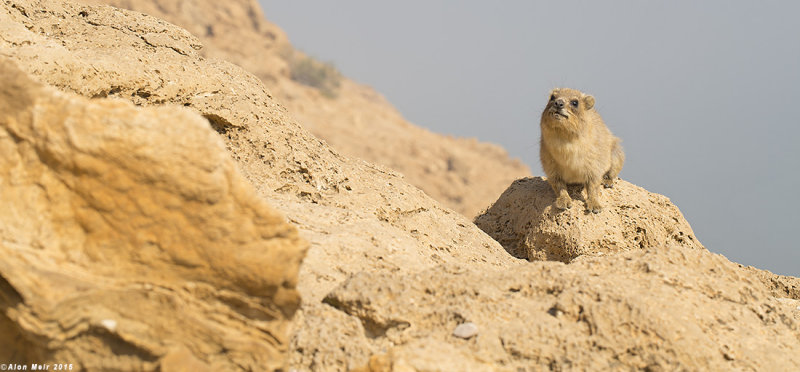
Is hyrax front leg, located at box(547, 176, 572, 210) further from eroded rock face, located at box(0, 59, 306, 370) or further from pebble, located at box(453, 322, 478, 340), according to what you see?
eroded rock face, located at box(0, 59, 306, 370)

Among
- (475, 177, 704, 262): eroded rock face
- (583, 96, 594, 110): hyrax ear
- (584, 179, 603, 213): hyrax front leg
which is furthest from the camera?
(583, 96, 594, 110): hyrax ear

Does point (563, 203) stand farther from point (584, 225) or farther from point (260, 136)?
point (260, 136)

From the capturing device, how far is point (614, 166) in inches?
314

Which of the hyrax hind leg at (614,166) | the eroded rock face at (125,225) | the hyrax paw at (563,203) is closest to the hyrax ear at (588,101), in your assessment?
the hyrax hind leg at (614,166)

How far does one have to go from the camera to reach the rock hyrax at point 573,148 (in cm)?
742

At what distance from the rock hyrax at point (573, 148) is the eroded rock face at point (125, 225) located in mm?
5273

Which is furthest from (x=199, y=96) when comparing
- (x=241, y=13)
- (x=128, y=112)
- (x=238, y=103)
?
(x=241, y=13)

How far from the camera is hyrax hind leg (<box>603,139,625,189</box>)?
25.8 ft

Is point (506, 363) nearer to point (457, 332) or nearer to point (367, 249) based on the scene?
point (457, 332)

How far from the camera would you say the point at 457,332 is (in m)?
3.28

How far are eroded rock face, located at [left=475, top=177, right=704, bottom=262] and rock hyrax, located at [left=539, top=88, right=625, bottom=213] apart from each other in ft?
0.51

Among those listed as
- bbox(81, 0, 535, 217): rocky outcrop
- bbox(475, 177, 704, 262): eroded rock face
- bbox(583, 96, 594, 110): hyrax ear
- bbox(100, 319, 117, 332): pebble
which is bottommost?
bbox(100, 319, 117, 332): pebble

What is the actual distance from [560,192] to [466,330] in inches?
179

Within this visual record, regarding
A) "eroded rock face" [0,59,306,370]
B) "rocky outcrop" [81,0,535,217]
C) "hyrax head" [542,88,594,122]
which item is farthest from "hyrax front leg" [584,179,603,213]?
"rocky outcrop" [81,0,535,217]
